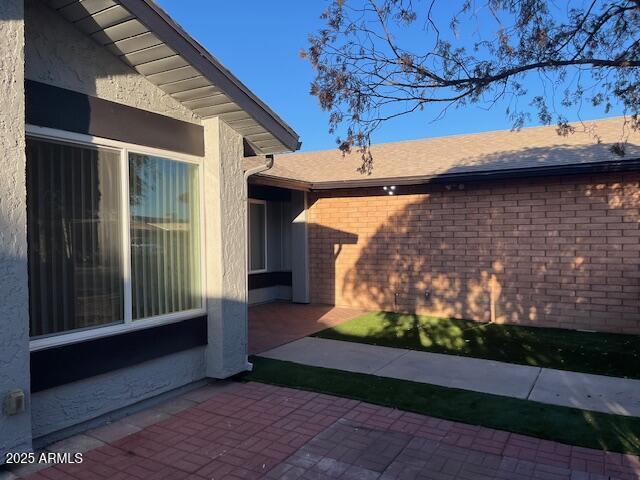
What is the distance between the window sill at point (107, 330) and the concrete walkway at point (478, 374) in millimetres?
2045

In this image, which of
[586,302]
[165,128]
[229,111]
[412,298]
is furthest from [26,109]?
[586,302]

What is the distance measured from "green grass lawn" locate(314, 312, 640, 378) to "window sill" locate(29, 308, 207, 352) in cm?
357

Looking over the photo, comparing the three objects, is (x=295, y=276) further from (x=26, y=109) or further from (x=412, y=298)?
(x=26, y=109)

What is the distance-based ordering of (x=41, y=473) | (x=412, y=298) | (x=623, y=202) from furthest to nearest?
(x=412, y=298)
(x=623, y=202)
(x=41, y=473)

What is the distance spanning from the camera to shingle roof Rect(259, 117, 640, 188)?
963 cm

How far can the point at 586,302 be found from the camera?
9094 millimetres

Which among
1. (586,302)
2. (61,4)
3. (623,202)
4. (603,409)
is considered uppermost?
(61,4)

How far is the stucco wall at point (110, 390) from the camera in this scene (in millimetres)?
4262

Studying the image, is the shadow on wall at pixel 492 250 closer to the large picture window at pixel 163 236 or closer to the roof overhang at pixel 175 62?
the roof overhang at pixel 175 62

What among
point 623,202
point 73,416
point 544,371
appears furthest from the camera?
point 623,202

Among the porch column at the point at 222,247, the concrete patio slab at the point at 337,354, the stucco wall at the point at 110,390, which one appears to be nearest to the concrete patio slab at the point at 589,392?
the concrete patio slab at the point at 337,354

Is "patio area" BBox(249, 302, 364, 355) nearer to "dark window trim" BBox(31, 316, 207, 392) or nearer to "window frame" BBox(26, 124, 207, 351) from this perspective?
"dark window trim" BBox(31, 316, 207, 392)

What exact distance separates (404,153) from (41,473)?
1165 centimetres

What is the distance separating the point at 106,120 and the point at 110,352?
90.8 inches
